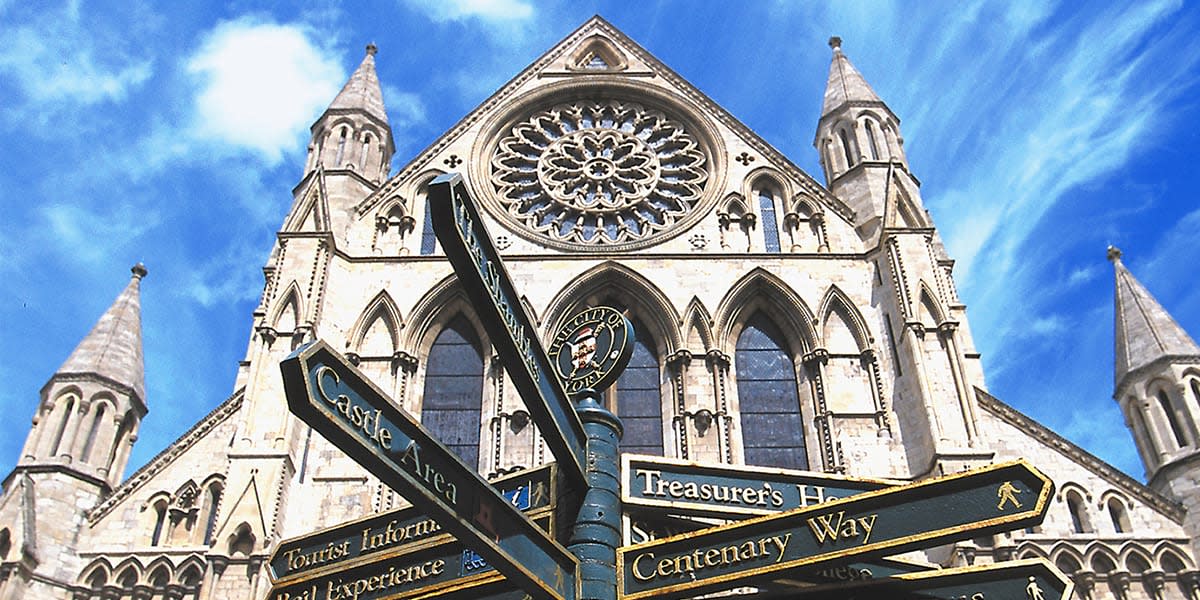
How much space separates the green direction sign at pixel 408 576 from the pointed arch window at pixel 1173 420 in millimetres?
13759

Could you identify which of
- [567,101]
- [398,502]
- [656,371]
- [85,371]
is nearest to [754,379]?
[656,371]

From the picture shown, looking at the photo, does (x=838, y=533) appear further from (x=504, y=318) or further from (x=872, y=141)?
(x=872, y=141)

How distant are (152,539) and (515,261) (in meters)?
6.72

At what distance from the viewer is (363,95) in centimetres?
2055

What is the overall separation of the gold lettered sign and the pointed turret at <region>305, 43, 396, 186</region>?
46.9ft

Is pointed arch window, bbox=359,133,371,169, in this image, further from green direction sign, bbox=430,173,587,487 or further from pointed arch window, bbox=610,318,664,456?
green direction sign, bbox=430,173,587,487

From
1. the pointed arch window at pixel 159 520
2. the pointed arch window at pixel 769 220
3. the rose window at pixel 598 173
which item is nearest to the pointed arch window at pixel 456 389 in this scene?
the rose window at pixel 598 173

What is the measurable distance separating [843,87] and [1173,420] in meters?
8.69

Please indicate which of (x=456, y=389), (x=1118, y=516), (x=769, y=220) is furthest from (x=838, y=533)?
(x=769, y=220)

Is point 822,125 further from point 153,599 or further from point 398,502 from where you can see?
point 153,599

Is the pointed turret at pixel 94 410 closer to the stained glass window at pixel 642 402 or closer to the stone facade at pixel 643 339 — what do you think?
the stone facade at pixel 643 339

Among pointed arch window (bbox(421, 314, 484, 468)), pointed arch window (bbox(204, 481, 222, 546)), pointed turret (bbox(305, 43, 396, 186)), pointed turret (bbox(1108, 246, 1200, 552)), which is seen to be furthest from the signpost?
pointed turret (bbox(305, 43, 396, 186))

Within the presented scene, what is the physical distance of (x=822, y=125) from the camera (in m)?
19.9

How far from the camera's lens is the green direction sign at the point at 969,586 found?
421cm
